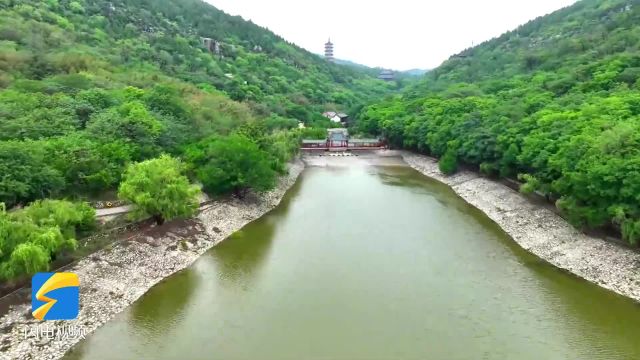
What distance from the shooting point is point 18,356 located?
1477 cm

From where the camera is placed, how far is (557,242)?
1001 inches

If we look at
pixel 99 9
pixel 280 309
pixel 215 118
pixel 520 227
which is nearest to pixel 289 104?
pixel 99 9

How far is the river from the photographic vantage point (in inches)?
648

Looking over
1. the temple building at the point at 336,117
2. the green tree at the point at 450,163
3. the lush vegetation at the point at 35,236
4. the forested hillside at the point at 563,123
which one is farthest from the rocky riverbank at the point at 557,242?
the temple building at the point at 336,117

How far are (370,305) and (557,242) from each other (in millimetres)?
11695

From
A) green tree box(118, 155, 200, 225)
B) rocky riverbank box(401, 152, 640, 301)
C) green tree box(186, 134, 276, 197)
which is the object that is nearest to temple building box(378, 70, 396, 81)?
rocky riverbank box(401, 152, 640, 301)

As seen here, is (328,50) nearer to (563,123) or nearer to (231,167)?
(563,123)

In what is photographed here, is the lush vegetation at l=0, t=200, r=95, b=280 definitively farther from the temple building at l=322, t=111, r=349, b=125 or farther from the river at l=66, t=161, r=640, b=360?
the temple building at l=322, t=111, r=349, b=125

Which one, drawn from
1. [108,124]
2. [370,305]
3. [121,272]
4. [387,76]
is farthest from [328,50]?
[370,305]

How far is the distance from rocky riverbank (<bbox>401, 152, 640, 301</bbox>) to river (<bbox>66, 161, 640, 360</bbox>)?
2.48ft

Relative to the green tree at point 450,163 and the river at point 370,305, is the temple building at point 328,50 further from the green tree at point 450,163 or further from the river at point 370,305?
the river at point 370,305

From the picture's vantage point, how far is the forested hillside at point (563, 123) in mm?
24406

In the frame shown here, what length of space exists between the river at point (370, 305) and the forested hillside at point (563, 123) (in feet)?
14.6

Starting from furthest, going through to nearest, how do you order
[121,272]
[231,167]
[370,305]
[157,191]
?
[231,167] < [157,191] < [121,272] < [370,305]
